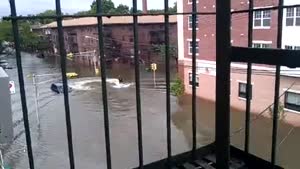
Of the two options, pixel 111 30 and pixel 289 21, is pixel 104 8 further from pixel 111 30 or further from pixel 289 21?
pixel 289 21

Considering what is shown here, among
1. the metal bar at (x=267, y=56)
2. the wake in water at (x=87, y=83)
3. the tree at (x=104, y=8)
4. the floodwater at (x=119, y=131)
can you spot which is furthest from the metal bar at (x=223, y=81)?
the wake in water at (x=87, y=83)

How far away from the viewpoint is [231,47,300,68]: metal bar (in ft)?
3.46

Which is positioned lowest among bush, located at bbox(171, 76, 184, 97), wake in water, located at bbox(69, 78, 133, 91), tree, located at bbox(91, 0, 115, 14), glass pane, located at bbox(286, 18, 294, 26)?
wake in water, located at bbox(69, 78, 133, 91)

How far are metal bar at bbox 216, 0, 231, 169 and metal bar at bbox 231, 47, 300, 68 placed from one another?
0.04 meters

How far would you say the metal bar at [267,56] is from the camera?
1055 mm

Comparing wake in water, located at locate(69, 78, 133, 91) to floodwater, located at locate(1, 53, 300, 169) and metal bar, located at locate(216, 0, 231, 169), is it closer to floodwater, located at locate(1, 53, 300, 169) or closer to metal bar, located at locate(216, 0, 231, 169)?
floodwater, located at locate(1, 53, 300, 169)

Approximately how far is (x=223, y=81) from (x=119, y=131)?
13.2 m

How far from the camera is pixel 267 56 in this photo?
1127mm

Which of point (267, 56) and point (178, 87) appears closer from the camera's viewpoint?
point (267, 56)

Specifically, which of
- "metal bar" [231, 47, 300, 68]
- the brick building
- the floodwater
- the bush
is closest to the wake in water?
the floodwater

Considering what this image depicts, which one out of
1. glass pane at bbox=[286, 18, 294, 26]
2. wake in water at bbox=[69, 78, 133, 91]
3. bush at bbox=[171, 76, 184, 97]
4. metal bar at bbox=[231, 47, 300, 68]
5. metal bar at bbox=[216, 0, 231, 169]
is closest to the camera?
metal bar at bbox=[231, 47, 300, 68]

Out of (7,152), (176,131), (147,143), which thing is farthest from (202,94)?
(7,152)

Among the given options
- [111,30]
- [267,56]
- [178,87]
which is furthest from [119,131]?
[267,56]

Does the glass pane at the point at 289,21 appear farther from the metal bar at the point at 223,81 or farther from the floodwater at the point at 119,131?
the metal bar at the point at 223,81
